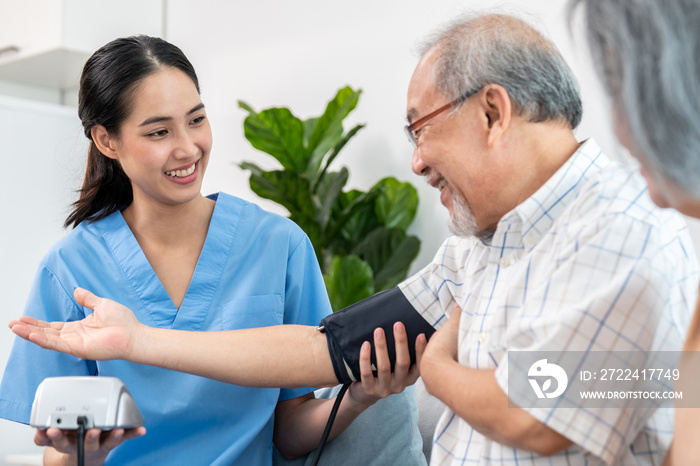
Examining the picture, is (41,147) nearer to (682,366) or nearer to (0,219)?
(0,219)

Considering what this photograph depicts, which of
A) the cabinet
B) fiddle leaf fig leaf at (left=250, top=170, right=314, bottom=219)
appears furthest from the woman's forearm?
the cabinet

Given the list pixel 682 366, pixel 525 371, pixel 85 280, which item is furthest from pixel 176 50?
pixel 682 366

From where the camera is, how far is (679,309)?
34.7 inches

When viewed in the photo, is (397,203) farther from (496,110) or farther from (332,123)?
(496,110)

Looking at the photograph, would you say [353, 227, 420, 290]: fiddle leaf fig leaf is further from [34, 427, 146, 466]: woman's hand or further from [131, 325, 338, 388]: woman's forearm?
[34, 427, 146, 466]: woman's hand

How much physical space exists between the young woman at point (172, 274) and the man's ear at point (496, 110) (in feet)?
1.70

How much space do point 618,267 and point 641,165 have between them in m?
0.17

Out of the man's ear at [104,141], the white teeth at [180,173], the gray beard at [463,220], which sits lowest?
the white teeth at [180,173]

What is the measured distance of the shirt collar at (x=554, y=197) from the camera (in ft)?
3.26

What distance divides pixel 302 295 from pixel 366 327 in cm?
32

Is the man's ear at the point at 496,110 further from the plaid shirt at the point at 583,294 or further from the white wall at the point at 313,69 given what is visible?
the white wall at the point at 313,69

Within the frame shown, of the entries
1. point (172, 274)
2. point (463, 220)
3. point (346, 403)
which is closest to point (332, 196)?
point (172, 274)

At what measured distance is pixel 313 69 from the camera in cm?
320

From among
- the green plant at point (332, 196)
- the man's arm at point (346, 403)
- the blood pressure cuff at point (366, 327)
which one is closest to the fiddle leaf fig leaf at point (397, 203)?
the green plant at point (332, 196)
